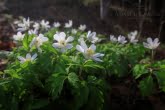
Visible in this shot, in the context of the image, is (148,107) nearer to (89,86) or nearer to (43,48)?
(89,86)

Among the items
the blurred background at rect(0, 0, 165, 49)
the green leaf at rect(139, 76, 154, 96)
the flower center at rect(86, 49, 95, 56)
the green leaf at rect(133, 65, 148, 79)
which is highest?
the blurred background at rect(0, 0, 165, 49)

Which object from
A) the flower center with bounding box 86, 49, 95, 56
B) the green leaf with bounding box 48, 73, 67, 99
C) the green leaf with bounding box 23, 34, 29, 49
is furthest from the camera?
the green leaf with bounding box 23, 34, 29, 49

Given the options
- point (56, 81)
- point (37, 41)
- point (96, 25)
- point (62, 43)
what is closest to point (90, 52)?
point (62, 43)

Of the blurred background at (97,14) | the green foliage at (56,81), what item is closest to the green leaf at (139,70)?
the green foliage at (56,81)

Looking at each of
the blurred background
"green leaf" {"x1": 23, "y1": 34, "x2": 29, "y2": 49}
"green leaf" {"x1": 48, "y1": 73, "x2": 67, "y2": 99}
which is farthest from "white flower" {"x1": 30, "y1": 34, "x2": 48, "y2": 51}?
the blurred background

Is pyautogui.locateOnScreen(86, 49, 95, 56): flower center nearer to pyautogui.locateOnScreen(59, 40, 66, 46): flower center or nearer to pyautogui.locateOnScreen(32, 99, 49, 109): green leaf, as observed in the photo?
pyautogui.locateOnScreen(59, 40, 66, 46): flower center

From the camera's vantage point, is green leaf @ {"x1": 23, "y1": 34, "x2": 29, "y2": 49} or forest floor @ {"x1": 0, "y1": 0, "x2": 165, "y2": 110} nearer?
green leaf @ {"x1": 23, "y1": 34, "x2": 29, "y2": 49}

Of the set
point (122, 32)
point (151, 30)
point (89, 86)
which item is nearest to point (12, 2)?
point (122, 32)
